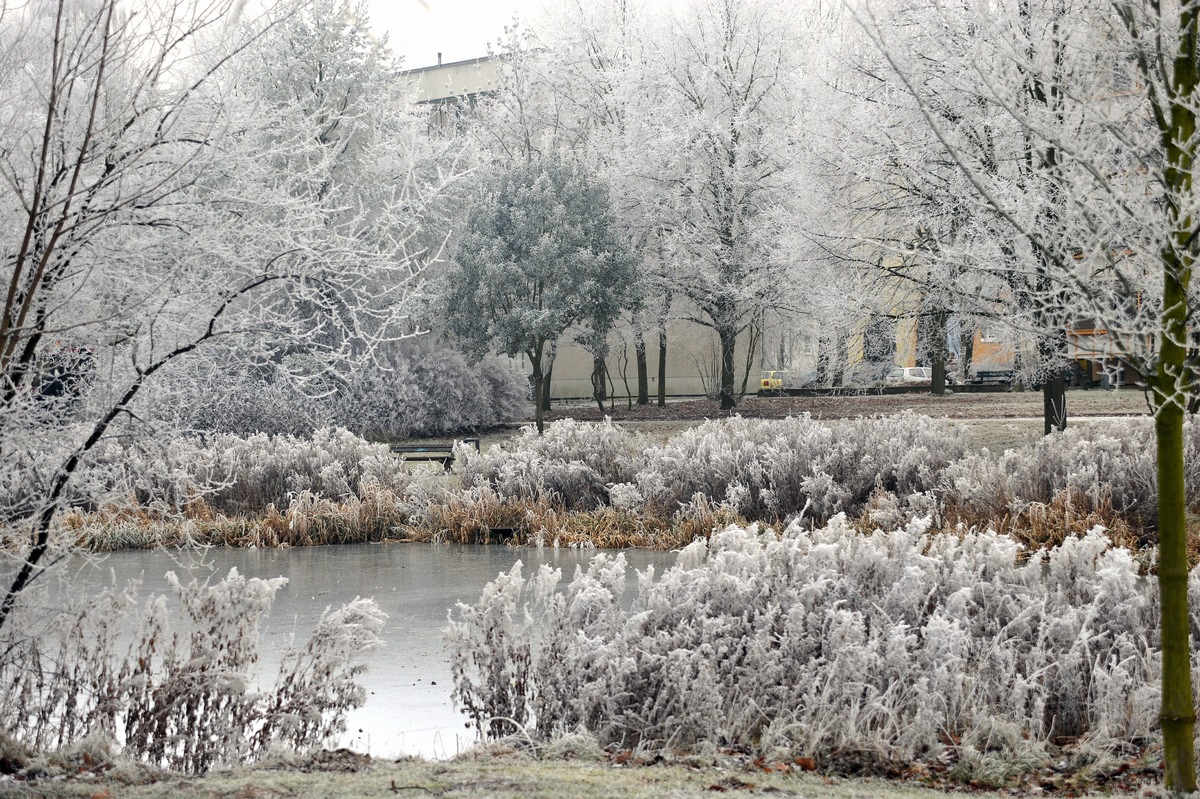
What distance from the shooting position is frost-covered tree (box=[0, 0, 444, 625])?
486cm

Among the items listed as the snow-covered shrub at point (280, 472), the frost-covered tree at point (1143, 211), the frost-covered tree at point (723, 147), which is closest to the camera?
the frost-covered tree at point (1143, 211)

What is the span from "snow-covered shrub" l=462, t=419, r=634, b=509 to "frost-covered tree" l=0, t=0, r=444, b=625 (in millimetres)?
8231

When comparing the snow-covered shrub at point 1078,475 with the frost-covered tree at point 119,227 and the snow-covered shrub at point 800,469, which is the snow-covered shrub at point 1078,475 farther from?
the frost-covered tree at point 119,227

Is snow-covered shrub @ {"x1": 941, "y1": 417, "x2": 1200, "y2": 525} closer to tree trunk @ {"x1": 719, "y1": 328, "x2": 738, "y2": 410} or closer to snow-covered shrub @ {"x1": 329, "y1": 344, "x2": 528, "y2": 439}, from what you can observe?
snow-covered shrub @ {"x1": 329, "y1": 344, "x2": 528, "y2": 439}

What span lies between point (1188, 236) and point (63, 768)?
177 inches

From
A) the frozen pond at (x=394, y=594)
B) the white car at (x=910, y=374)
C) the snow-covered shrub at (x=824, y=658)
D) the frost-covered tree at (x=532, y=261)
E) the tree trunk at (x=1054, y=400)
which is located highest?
the frost-covered tree at (x=532, y=261)

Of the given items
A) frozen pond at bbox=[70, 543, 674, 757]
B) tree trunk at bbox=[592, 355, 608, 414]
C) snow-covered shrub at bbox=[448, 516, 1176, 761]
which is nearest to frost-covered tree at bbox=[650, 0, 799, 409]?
tree trunk at bbox=[592, 355, 608, 414]

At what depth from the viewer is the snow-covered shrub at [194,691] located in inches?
204

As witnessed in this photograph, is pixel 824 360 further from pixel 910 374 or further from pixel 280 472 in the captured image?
pixel 910 374

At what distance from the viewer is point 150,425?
5.26m

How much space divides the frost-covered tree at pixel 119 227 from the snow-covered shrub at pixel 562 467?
8.23 m

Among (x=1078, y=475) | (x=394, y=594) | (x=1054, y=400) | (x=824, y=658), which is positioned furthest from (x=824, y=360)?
(x=824, y=658)

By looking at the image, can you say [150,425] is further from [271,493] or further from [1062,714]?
[271,493]

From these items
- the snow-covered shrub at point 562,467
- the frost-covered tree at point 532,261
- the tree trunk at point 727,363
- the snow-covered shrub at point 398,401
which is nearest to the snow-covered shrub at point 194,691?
the snow-covered shrub at point 562,467
